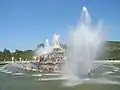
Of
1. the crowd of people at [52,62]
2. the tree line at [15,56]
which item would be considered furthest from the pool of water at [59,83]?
the tree line at [15,56]

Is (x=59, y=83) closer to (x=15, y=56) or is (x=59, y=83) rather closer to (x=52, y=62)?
(x=52, y=62)

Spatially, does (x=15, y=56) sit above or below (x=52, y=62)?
above

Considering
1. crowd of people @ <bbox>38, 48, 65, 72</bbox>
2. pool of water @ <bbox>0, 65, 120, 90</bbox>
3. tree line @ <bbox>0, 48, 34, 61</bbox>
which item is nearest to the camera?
pool of water @ <bbox>0, 65, 120, 90</bbox>

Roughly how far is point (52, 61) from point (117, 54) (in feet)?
257

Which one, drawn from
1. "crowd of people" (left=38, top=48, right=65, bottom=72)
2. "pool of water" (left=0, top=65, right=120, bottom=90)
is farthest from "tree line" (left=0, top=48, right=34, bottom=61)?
"pool of water" (left=0, top=65, right=120, bottom=90)

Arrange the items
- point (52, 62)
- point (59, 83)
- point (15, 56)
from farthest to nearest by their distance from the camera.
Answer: point (15, 56) < point (52, 62) < point (59, 83)

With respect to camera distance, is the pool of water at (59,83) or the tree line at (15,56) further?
the tree line at (15,56)

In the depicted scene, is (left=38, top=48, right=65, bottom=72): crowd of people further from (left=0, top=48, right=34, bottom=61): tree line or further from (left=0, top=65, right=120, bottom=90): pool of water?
(left=0, top=48, right=34, bottom=61): tree line

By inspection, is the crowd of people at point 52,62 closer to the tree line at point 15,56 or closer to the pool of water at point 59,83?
the pool of water at point 59,83

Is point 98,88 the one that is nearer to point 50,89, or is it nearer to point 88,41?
point 50,89

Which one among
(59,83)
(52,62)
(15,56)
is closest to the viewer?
(59,83)

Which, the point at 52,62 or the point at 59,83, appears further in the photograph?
the point at 52,62

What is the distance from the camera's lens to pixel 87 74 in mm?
33750

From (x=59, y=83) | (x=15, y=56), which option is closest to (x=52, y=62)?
(x=59, y=83)
